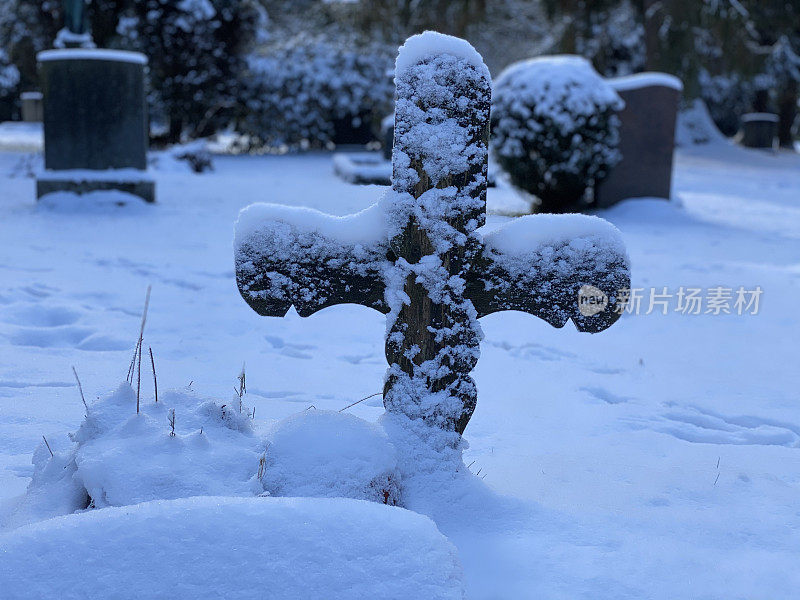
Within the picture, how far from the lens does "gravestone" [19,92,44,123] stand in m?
24.6

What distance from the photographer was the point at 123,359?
321 centimetres

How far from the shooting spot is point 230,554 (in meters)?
1.38

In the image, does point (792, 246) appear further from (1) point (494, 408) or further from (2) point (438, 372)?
(2) point (438, 372)

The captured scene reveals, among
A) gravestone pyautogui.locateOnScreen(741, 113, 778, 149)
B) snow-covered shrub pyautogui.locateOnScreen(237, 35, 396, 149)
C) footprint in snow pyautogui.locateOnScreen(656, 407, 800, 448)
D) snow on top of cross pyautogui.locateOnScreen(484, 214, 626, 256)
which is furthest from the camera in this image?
gravestone pyautogui.locateOnScreen(741, 113, 778, 149)

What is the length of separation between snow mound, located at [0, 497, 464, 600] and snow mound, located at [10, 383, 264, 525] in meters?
0.21

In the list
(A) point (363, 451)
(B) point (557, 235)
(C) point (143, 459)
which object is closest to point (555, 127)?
(B) point (557, 235)

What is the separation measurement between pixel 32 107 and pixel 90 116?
19492mm

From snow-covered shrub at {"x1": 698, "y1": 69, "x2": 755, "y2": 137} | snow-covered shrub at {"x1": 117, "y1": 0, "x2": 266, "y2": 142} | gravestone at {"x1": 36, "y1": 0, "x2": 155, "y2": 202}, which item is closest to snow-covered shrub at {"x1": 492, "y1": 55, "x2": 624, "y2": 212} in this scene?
gravestone at {"x1": 36, "y1": 0, "x2": 155, "y2": 202}

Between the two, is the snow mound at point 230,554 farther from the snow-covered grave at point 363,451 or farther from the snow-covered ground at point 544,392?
the snow-covered ground at point 544,392

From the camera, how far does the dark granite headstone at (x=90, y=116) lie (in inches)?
292

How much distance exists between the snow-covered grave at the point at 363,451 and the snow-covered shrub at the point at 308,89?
12.4m

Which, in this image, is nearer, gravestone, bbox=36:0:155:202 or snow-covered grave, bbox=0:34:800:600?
snow-covered grave, bbox=0:34:800:600

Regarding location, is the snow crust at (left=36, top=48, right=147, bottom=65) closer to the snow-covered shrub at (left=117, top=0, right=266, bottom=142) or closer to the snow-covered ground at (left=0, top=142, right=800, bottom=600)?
the snow-covered ground at (left=0, top=142, right=800, bottom=600)

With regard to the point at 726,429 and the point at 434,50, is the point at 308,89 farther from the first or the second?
the point at 434,50
